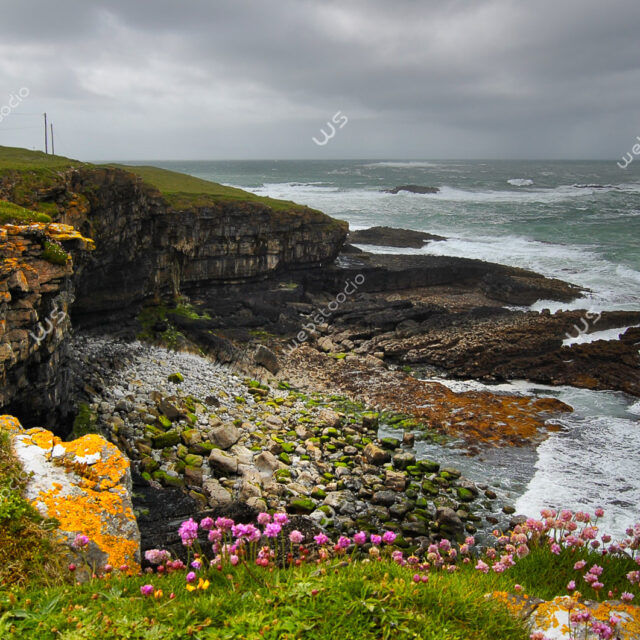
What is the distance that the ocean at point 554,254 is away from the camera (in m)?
14.8

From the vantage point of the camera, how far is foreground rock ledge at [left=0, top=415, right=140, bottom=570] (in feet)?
17.6

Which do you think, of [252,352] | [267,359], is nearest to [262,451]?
[267,359]

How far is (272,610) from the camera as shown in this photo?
3748 millimetres

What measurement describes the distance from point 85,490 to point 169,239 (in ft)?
72.0

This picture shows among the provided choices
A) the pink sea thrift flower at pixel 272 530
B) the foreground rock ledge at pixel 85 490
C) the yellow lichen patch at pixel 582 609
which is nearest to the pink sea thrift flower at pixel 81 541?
the foreground rock ledge at pixel 85 490

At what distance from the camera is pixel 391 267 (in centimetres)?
3897

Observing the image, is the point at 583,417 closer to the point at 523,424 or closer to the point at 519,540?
the point at 523,424

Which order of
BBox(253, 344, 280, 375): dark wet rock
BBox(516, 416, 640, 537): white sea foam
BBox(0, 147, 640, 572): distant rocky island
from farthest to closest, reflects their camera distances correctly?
BBox(253, 344, 280, 375): dark wet rock → BBox(516, 416, 640, 537): white sea foam → BBox(0, 147, 640, 572): distant rocky island

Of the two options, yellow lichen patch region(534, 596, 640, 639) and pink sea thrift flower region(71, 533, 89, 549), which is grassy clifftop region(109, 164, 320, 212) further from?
yellow lichen patch region(534, 596, 640, 639)

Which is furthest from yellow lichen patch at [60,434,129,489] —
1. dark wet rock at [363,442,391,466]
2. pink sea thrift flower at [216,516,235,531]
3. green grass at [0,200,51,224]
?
dark wet rock at [363,442,391,466]

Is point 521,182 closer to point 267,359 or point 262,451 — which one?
point 267,359

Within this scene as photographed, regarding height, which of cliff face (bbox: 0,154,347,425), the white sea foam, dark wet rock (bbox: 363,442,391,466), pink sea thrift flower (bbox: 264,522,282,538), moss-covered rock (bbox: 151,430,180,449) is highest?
cliff face (bbox: 0,154,347,425)

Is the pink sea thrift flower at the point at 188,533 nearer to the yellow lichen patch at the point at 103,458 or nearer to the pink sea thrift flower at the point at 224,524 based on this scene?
the pink sea thrift flower at the point at 224,524

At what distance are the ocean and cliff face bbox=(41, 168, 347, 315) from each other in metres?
14.3
